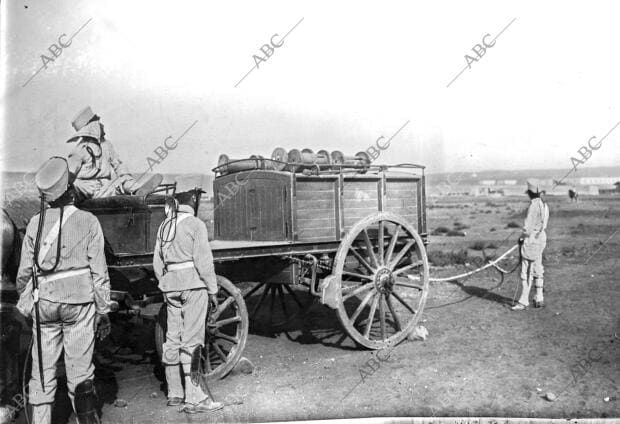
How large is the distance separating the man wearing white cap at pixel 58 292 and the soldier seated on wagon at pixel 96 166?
2.85 ft

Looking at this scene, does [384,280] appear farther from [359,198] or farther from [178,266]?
[178,266]

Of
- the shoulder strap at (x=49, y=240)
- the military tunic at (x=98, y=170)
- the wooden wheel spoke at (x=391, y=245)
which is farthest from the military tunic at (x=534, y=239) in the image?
the shoulder strap at (x=49, y=240)

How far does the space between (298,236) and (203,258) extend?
143 cm

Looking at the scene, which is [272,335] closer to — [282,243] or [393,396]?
[282,243]

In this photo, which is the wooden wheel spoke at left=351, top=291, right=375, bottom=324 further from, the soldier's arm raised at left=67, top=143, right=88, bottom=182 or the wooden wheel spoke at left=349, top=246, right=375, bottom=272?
the soldier's arm raised at left=67, top=143, right=88, bottom=182

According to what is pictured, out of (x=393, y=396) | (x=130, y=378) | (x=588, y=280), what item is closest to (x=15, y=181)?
(x=130, y=378)

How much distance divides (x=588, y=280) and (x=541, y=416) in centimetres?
564

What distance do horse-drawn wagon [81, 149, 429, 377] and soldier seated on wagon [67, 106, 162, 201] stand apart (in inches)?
9.7

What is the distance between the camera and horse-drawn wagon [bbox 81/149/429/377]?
17.0 ft

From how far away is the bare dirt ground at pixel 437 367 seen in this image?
4578mm

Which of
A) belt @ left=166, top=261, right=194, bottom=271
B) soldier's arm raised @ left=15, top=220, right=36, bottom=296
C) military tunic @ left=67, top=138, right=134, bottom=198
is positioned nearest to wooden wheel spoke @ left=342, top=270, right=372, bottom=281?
belt @ left=166, top=261, right=194, bottom=271

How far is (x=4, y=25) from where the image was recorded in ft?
14.0

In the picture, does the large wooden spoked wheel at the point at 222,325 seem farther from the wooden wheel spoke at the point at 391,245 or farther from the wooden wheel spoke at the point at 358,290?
the wooden wheel spoke at the point at 391,245

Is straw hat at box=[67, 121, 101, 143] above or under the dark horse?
above
